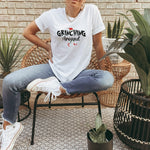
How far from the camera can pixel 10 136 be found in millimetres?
1493

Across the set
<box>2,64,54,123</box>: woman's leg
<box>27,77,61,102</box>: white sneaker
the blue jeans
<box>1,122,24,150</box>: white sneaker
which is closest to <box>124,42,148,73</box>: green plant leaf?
the blue jeans

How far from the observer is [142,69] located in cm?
134

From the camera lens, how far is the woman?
1.51 m

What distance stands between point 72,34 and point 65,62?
0.84 ft

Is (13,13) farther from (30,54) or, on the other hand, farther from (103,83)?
(103,83)

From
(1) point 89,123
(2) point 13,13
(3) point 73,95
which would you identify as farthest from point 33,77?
(2) point 13,13

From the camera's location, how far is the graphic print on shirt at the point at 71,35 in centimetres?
167

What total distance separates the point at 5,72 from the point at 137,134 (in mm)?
1408

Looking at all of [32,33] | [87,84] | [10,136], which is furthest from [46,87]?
[32,33]

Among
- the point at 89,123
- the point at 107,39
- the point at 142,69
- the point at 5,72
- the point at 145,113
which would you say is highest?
the point at 107,39

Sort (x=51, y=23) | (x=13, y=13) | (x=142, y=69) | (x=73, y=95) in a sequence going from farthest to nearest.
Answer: (x=13, y=13)
(x=51, y=23)
(x=73, y=95)
(x=142, y=69)

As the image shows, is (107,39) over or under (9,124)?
over

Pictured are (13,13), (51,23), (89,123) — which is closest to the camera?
(51,23)

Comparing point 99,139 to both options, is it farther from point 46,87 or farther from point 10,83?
point 10,83
